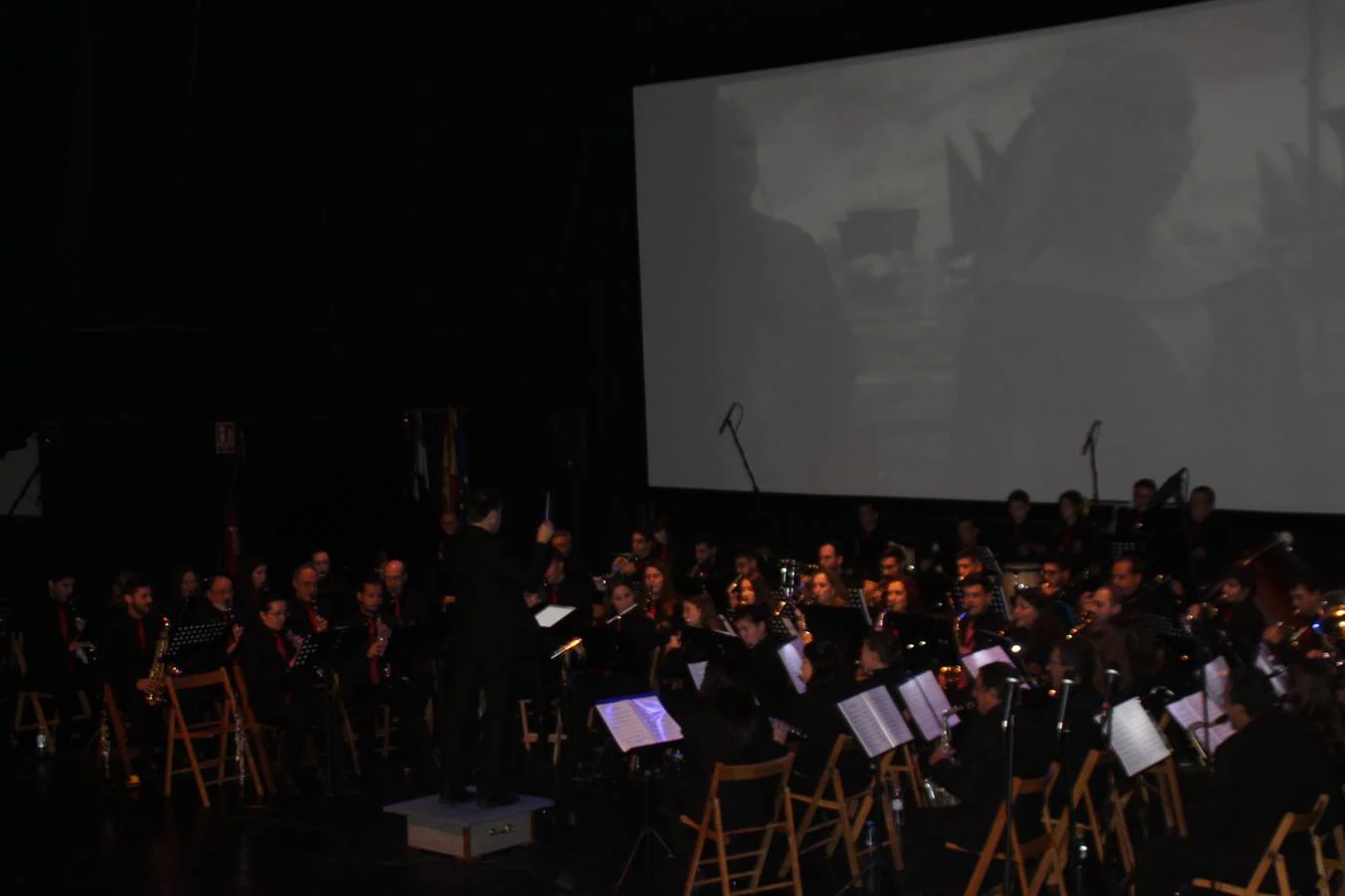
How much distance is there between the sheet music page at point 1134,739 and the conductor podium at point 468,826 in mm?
3493

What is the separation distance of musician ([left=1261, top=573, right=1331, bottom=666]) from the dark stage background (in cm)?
254

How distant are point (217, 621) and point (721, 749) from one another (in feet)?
15.6

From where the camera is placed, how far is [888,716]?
7.41 metres

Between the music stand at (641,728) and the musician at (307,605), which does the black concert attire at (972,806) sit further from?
the musician at (307,605)

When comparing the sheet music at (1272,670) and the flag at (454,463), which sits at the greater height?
the flag at (454,463)

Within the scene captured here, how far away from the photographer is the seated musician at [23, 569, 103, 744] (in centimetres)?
1188

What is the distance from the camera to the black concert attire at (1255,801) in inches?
259

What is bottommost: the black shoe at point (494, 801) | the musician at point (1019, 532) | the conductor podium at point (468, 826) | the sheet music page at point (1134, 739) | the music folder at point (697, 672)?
the conductor podium at point (468, 826)

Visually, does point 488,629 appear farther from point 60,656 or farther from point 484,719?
point 60,656

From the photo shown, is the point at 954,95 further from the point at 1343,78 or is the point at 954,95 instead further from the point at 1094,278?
the point at 1343,78

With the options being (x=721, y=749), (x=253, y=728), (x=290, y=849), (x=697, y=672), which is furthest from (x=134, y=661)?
(x=721, y=749)

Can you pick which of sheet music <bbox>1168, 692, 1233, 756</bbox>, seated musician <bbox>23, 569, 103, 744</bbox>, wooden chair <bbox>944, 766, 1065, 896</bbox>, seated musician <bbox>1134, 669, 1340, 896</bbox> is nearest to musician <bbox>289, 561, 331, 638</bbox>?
seated musician <bbox>23, 569, 103, 744</bbox>

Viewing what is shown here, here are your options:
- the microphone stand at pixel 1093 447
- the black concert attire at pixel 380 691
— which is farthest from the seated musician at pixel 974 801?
the microphone stand at pixel 1093 447

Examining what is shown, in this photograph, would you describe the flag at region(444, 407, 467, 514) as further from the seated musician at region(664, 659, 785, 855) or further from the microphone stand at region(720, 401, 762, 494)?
the seated musician at region(664, 659, 785, 855)
